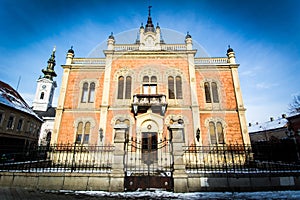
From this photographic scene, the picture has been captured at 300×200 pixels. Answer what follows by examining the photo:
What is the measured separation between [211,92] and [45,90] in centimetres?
4346

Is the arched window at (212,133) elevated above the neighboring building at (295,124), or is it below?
below

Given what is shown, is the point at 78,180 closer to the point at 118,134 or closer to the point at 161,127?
the point at 118,134

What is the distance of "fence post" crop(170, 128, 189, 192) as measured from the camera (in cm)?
624

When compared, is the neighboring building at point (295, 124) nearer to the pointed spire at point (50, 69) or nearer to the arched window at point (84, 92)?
the arched window at point (84, 92)

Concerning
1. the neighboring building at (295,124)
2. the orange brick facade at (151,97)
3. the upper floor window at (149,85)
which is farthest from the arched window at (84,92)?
the neighboring building at (295,124)

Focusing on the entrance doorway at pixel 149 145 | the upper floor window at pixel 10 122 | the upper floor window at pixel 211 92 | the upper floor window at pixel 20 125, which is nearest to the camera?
the entrance doorway at pixel 149 145

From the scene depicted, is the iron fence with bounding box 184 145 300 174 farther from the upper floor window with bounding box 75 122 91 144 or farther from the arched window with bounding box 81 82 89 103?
the arched window with bounding box 81 82 89 103

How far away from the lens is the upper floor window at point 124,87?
15.4 m

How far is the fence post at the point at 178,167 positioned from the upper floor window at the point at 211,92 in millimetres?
9744

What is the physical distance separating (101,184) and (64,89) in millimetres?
12289

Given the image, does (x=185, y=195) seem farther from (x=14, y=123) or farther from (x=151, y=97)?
(x=14, y=123)

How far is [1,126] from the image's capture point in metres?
18.9

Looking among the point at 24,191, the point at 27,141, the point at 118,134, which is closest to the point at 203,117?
the point at 118,134

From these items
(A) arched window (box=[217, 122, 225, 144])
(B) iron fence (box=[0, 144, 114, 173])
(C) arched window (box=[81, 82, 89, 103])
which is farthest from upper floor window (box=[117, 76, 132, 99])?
(A) arched window (box=[217, 122, 225, 144])
